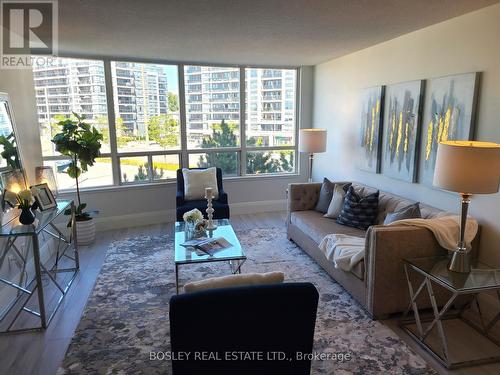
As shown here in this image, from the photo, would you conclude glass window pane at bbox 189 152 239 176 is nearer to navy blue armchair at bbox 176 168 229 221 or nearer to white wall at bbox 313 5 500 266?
navy blue armchair at bbox 176 168 229 221

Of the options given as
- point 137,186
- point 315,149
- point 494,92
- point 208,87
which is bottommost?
→ point 137,186

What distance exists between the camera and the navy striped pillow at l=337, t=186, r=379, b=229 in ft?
11.9

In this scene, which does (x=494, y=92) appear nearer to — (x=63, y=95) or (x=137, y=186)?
(x=137, y=186)

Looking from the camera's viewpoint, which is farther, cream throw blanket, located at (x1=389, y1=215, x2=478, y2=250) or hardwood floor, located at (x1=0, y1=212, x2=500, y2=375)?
cream throw blanket, located at (x1=389, y1=215, x2=478, y2=250)

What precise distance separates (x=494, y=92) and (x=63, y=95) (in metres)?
4.85

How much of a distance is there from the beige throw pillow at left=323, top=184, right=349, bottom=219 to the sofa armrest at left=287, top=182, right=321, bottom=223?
31cm

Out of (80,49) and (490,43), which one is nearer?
(490,43)

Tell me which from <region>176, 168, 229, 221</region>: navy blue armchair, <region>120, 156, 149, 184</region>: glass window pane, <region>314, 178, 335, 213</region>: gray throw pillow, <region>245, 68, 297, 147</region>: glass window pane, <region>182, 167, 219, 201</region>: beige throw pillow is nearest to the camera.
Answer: <region>314, 178, 335, 213</region>: gray throw pillow

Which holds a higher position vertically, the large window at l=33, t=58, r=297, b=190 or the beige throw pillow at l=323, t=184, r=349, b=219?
the large window at l=33, t=58, r=297, b=190

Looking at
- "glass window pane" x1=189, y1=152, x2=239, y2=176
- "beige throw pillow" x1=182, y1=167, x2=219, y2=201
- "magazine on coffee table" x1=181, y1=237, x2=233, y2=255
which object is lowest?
"magazine on coffee table" x1=181, y1=237, x2=233, y2=255

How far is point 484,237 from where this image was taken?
2811 mm

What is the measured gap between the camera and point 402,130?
367 cm

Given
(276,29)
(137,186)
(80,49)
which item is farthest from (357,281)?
(80,49)

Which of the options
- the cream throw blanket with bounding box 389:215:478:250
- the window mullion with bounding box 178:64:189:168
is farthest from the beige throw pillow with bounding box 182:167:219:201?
the cream throw blanket with bounding box 389:215:478:250
